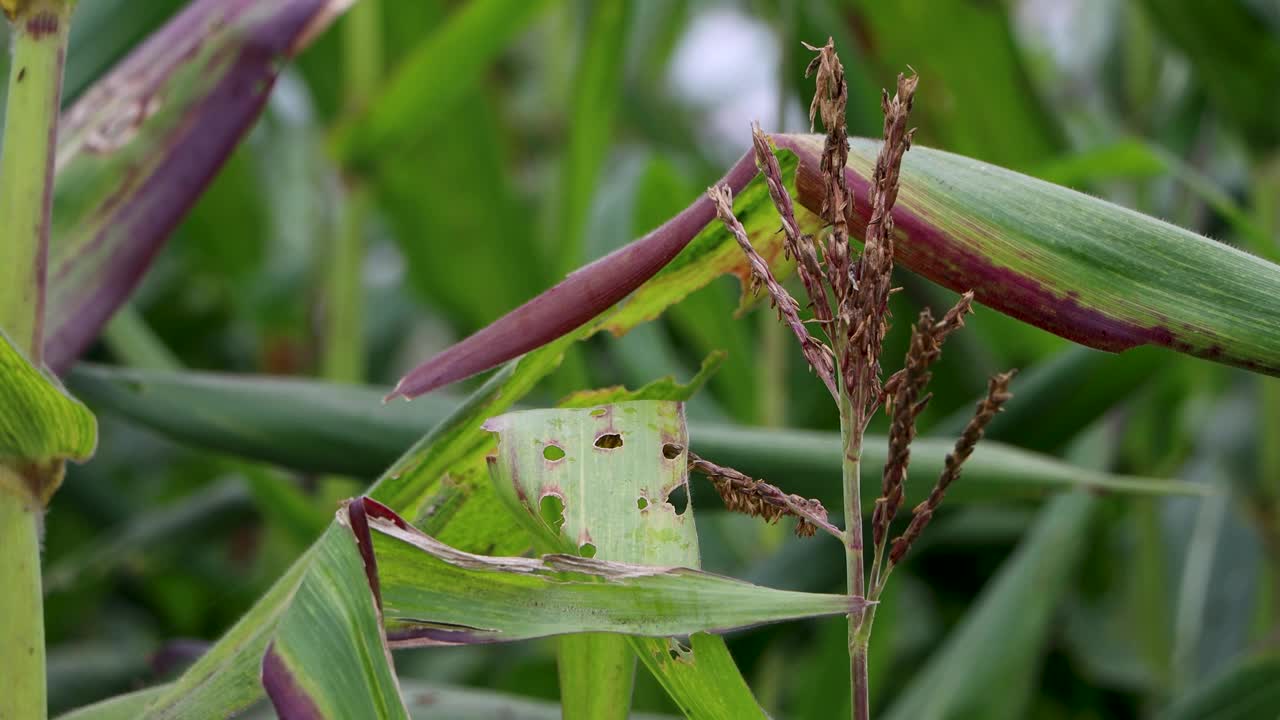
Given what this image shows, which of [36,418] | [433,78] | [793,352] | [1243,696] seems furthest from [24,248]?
[793,352]

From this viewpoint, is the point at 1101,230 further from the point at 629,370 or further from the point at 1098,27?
the point at 1098,27

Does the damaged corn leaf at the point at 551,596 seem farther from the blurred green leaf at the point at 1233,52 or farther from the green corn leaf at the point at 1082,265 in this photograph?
the blurred green leaf at the point at 1233,52

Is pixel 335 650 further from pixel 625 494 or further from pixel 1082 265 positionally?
pixel 1082 265

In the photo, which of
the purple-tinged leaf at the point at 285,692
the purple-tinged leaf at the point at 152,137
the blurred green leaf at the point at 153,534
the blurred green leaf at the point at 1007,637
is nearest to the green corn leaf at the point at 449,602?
the purple-tinged leaf at the point at 285,692

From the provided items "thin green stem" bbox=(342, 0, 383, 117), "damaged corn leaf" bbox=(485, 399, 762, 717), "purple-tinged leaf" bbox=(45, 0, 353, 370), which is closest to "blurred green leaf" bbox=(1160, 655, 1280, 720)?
"damaged corn leaf" bbox=(485, 399, 762, 717)

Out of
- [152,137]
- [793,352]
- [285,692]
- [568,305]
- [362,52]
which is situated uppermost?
[362,52]

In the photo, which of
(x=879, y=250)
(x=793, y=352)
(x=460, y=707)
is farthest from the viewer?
(x=793, y=352)

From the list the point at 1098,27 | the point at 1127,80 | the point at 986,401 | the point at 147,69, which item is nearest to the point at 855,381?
the point at 986,401
